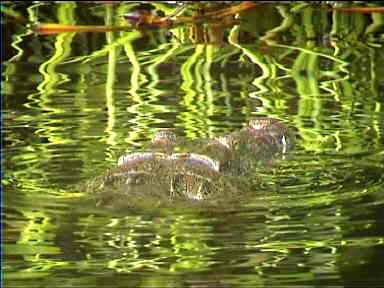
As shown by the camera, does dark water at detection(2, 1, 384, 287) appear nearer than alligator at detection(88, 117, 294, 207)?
Yes

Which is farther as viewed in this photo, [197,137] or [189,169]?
[197,137]

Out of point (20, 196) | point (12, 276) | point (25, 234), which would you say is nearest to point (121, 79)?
point (20, 196)

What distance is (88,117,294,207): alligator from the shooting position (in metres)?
3.19

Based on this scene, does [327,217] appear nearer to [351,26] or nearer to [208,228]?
[208,228]

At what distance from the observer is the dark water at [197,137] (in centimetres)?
271

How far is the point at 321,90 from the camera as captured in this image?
456cm

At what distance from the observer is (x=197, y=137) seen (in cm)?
380

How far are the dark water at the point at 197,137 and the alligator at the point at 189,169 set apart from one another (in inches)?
2.7

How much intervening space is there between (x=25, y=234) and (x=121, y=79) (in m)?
1.95

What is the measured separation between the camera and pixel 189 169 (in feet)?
10.8

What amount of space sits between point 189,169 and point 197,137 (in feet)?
1.72

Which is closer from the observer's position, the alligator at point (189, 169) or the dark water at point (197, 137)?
the dark water at point (197, 137)

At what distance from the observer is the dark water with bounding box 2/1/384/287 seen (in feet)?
8.89

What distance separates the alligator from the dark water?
0.22ft
